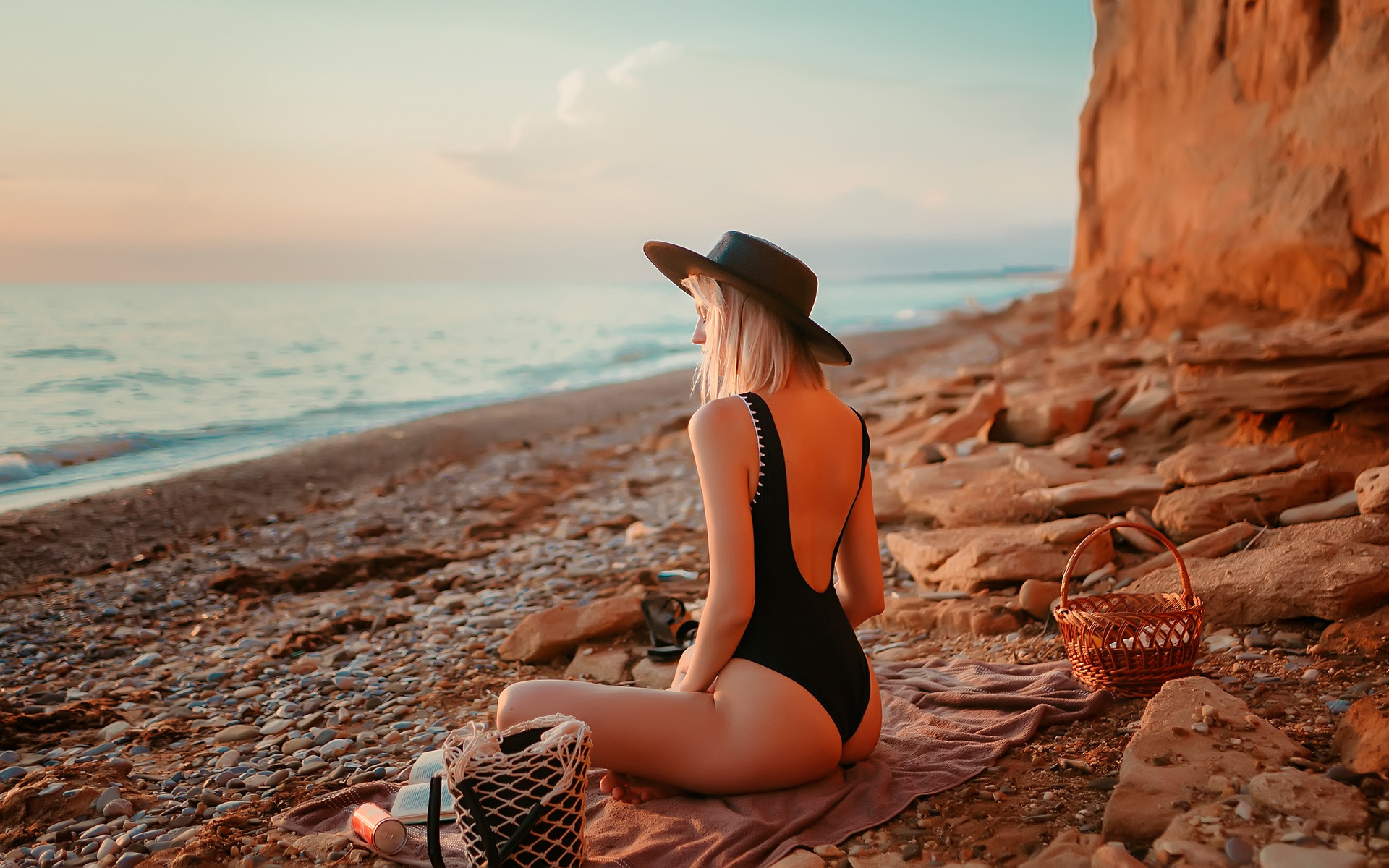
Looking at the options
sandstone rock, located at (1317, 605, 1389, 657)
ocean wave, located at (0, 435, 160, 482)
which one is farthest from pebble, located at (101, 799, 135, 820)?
ocean wave, located at (0, 435, 160, 482)

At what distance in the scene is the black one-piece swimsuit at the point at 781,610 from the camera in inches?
114

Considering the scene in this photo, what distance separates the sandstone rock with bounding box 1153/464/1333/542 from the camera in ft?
16.0

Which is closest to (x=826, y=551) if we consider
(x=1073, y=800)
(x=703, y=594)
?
(x=1073, y=800)

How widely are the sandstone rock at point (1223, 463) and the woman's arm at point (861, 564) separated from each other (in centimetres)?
295

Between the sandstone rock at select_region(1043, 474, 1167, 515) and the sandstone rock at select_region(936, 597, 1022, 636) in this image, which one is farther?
the sandstone rock at select_region(1043, 474, 1167, 515)

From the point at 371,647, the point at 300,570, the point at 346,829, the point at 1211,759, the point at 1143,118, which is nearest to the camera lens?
the point at 1211,759

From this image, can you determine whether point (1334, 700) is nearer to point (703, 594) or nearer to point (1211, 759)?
point (1211, 759)

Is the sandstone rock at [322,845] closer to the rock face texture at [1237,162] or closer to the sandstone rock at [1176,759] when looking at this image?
the sandstone rock at [1176,759]

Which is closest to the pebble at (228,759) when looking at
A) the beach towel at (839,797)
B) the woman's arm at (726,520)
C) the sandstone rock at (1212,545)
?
the beach towel at (839,797)

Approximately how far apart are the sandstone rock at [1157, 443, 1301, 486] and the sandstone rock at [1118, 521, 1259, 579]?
72cm

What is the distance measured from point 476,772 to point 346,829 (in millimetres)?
912

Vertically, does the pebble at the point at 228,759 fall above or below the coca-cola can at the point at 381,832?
below

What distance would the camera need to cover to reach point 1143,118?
463 inches

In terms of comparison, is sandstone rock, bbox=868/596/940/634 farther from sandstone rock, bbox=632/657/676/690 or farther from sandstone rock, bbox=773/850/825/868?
sandstone rock, bbox=773/850/825/868
